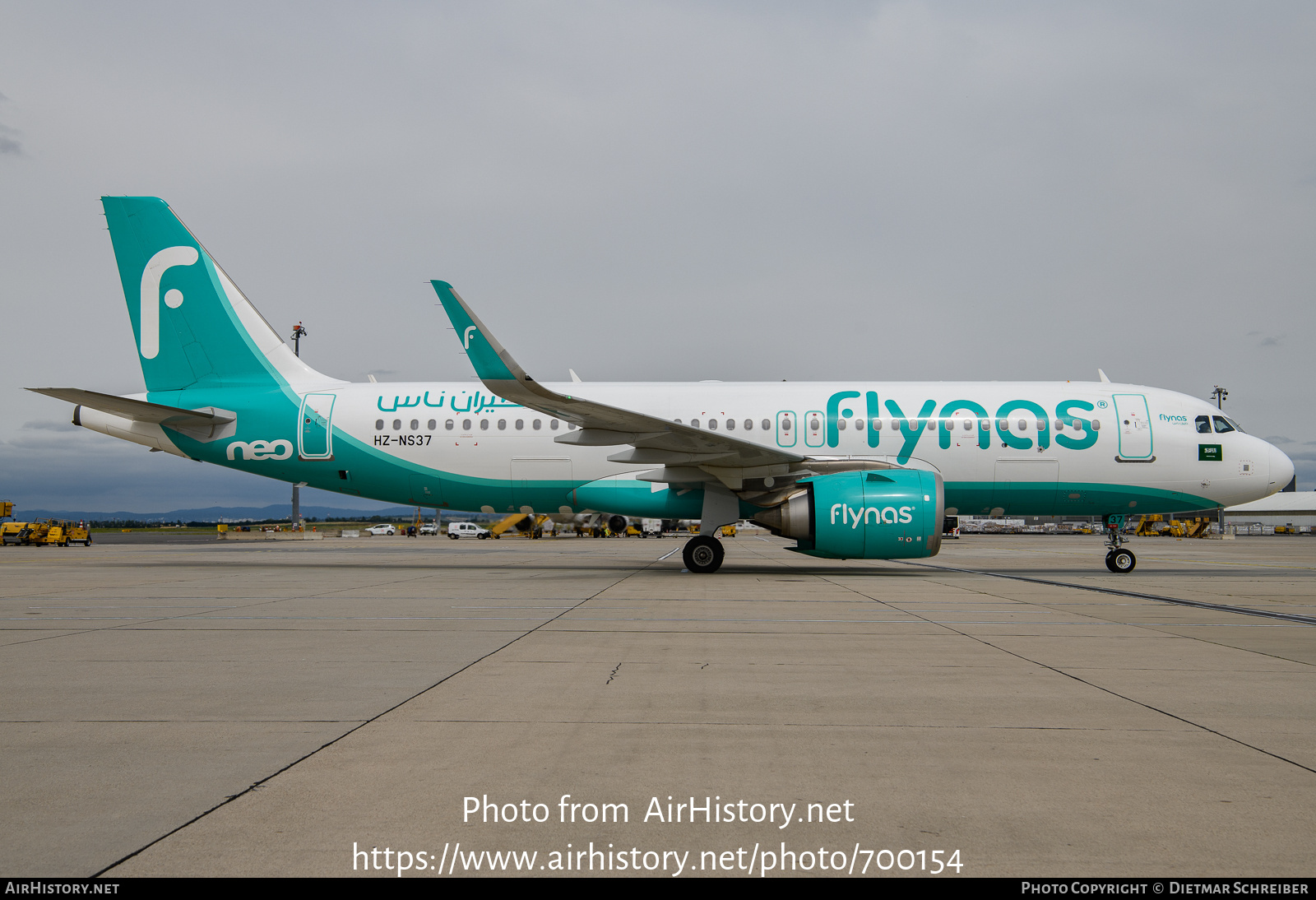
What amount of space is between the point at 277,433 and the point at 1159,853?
56.7ft

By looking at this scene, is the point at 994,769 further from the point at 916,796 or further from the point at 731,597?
the point at 731,597

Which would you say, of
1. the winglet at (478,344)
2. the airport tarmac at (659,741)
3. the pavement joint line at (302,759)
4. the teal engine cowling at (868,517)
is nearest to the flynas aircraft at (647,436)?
the teal engine cowling at (868,517)

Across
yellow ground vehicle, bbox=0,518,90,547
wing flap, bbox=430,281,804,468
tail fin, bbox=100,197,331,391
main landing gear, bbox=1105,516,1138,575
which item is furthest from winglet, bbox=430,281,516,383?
yellow ground vehicle, bbox=0,518,90,547

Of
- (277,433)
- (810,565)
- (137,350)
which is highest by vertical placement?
(137,350)

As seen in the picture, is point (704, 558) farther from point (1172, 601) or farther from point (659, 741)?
point (659, 741)

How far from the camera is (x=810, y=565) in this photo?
18.4 m

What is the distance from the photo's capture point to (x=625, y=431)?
13.8 meters

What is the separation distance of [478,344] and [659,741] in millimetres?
9581

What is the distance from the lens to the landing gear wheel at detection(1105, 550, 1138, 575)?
16172 millimetres

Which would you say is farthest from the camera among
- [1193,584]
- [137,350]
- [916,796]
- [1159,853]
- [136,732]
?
[137,350]

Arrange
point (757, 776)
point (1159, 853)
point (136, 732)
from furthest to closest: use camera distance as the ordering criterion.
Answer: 1. point (136, 732)
2. point (757, 776)
3. point (1159, 853)

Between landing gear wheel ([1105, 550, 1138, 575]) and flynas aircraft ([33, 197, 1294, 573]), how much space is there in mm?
45

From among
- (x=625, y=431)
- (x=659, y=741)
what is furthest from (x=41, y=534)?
(x=659, y=741)

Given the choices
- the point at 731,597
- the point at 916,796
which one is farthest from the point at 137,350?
the point at 916,796
